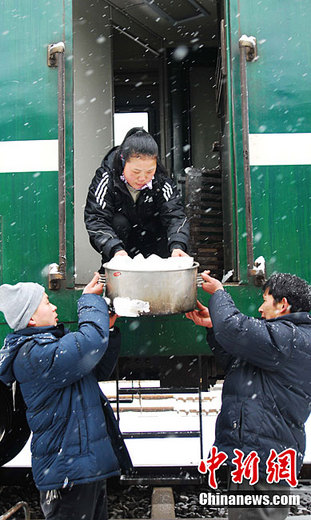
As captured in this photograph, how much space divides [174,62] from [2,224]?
15.8 feet

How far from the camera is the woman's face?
274cm

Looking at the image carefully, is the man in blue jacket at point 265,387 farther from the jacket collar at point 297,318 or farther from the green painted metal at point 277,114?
the green painted metal at point 277,114

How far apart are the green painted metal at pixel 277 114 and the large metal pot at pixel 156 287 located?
71cm

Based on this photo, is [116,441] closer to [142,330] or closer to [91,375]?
[91,375]

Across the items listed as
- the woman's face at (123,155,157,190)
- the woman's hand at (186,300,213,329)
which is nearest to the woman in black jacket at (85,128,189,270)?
the woman's face at (123,155,157,190)

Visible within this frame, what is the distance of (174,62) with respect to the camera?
6.91 meters

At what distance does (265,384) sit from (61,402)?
77 centimetres

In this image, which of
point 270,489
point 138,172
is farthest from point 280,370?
point 138,172

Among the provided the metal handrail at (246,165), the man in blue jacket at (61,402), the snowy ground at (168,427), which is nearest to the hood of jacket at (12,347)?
the man in blue jacket at (61,402)

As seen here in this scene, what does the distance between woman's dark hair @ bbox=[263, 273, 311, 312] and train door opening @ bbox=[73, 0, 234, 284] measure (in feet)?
6.05

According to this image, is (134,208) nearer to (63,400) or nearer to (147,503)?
(63,400)

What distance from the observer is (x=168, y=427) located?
497cm

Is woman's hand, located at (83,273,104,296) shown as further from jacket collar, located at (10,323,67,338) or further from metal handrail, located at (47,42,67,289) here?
metal handrail, located at (47,42,67,289)

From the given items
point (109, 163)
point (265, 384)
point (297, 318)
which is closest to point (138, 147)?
point (109, 163)
